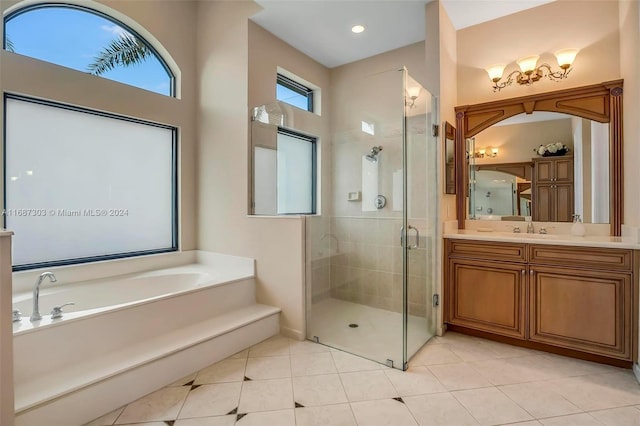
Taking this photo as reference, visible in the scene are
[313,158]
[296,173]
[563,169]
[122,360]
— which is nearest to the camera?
[122,360]

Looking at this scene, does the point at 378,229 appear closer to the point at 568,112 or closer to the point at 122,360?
the point at 568,112

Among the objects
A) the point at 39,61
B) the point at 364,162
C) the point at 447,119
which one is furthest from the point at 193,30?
the point at 447,119

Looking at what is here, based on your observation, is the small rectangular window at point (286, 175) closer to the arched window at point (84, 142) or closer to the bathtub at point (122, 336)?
the bathtub at point (122, 336)

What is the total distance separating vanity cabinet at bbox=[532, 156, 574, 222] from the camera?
9.12ft

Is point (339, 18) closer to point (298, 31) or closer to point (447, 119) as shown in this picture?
point (298, 31)

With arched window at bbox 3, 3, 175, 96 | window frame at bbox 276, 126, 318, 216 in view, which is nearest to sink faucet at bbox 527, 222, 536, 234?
window frame at bbox 276, 126, 318, 216

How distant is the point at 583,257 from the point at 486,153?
51.3 inches

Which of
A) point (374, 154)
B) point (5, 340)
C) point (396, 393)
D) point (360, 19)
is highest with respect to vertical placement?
point (360, 19)

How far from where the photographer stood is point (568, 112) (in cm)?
273

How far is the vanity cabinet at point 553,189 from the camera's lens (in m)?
2.78

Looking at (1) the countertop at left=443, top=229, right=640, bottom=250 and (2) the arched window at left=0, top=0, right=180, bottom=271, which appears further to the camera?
(2) the arched window at left=0, top=0, right=180, bottom=271

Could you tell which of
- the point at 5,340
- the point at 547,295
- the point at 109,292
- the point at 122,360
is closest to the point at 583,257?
the point at 547,295

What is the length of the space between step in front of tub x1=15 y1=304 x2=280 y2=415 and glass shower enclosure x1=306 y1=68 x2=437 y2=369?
76 cm

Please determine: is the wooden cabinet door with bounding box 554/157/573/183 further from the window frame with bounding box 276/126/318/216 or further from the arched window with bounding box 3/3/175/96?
the arched window with bounding box 3/3/175/96
